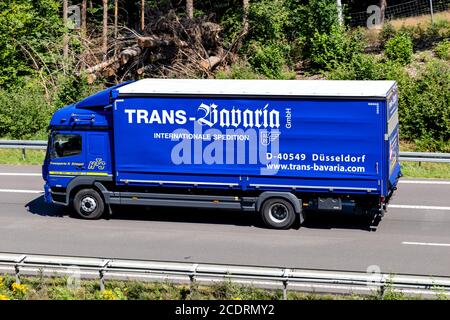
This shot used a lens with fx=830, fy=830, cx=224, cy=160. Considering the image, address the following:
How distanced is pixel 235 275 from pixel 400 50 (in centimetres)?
2108

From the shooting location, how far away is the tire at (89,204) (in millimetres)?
18719

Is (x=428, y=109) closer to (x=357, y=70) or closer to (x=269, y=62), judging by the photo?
(x=357, y=70)

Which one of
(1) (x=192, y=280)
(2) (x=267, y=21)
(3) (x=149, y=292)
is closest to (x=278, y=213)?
(1) (x=192, y=280)

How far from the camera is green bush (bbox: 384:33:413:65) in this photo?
105ft

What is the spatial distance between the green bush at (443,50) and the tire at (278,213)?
54.4 feet

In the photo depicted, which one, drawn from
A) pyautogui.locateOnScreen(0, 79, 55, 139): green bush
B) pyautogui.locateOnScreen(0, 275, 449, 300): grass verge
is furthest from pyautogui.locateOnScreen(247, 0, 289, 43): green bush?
pyautogui.locateOnScreen(0, 275, 449, 300): grass verge

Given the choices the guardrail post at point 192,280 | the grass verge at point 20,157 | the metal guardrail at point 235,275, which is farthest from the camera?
the grass verge at point 20,157

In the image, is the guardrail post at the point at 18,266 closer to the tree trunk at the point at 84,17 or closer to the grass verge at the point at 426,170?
the grass verge at the point at 426,170

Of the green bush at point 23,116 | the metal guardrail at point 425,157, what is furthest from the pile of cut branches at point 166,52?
the metal guardrail at point 425,157

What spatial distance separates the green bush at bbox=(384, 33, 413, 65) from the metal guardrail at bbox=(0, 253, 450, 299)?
1925 cm

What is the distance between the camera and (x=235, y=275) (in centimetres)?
1283

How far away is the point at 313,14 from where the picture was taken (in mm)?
34969

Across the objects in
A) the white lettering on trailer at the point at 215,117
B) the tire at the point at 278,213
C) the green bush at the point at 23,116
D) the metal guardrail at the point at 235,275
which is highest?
the green bush at the point at 23,116

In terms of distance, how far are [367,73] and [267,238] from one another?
1406cm
